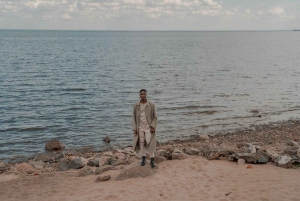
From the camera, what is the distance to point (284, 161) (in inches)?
438

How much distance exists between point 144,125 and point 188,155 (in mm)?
3003

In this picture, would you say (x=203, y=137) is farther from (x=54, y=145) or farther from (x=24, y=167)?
(x=24, y=167)

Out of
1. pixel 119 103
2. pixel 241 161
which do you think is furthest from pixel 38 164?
pixel 119 103

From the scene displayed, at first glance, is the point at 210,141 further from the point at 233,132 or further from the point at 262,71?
the point at 262,71

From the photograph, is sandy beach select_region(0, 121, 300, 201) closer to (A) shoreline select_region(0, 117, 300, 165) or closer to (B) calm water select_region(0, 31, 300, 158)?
(A) shoreline select_region(0, 117, 300, 165)

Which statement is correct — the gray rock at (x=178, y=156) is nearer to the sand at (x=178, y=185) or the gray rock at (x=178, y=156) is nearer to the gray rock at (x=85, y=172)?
the sand at (x=178, y=185)

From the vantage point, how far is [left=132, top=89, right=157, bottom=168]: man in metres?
10.5

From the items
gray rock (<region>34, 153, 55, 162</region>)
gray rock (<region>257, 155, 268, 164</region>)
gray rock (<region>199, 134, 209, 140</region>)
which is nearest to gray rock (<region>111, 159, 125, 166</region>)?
gray rock (<region>34, 153, 55, 162</region>)

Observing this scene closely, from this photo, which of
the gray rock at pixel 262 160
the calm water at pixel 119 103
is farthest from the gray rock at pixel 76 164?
the gray rock at pixel 262 160

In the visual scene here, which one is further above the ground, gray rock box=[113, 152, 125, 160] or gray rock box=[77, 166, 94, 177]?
gray rock box=[77, 166, 94, 177]

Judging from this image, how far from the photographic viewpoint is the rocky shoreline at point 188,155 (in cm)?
1150

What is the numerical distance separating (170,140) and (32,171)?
7.63 m

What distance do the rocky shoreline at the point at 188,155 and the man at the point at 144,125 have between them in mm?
688

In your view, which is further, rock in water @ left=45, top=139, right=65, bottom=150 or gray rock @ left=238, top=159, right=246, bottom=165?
rock in water @ left=45, top=139, right=65, bottom=150
